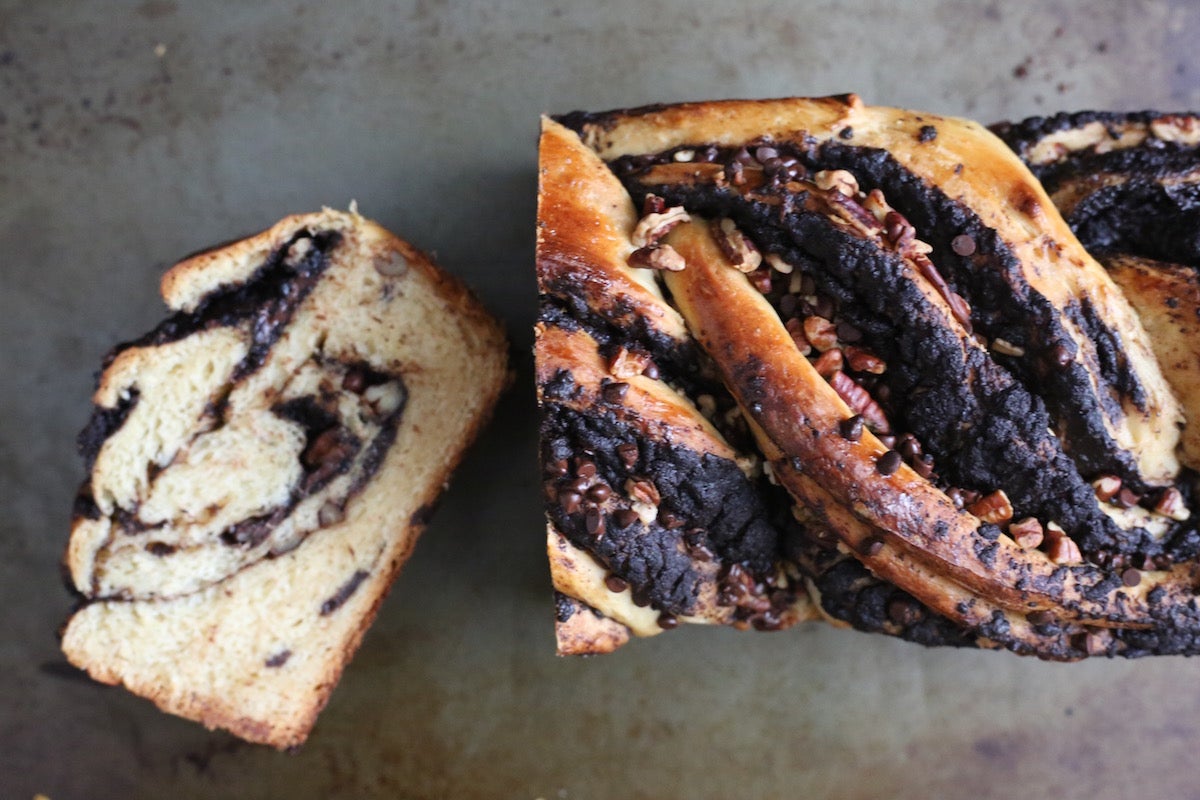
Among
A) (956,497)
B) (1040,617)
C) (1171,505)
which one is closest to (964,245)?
(956,497)

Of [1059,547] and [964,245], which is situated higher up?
[964,245]

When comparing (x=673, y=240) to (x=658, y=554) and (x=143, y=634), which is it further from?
(x=143, y=634)

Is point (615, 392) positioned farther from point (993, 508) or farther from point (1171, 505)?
point (1171, 505)

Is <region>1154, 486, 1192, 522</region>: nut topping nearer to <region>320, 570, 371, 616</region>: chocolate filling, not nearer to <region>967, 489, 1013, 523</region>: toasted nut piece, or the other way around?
<region>967, 489, 1013, 523</region>: toasted nut piece

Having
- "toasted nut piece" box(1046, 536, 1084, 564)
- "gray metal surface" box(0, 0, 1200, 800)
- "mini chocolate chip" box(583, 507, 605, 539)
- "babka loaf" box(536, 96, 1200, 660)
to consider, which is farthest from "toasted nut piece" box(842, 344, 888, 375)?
"gray metal surface" box(0, 0, 1200, 800)

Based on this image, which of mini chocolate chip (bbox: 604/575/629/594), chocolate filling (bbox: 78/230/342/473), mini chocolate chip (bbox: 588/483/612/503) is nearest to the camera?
mini chocolate chip (bbox: 588/483/612/503)

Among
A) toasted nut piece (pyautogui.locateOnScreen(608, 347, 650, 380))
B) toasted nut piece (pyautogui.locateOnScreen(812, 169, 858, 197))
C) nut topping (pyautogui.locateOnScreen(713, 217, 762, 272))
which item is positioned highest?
toasted nut piece (pyautogui.locateOnScreen(812, 169, 858, 197))
